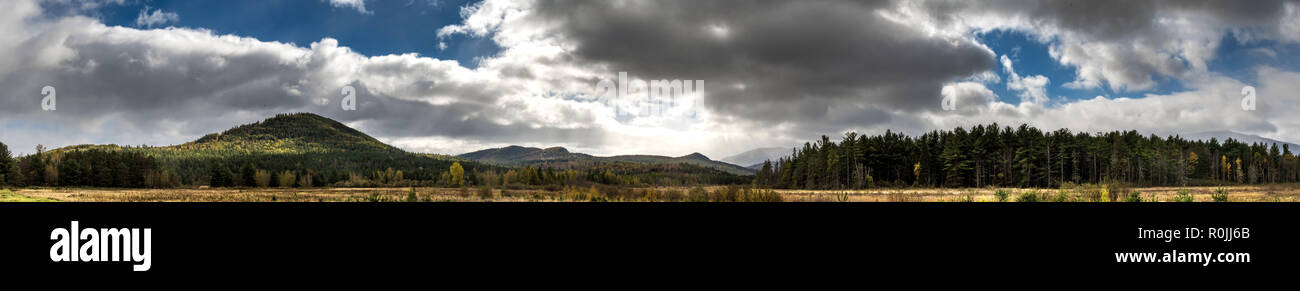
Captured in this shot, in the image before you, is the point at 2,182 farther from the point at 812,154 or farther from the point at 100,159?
the point at 812,154

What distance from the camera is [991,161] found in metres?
68.4

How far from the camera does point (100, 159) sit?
202 feet

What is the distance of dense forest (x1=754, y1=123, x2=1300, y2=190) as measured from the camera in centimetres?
6506

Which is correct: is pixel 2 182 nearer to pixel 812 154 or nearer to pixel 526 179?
pixel 526 179

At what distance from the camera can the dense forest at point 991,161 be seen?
65062mm

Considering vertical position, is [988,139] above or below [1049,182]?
above

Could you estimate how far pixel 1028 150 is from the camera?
209 ft
